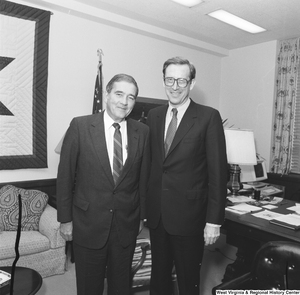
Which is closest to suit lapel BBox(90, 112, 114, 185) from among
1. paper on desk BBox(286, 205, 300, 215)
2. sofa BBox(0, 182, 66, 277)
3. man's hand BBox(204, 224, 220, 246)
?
man's hand BBox(204, 224, 220, 246)

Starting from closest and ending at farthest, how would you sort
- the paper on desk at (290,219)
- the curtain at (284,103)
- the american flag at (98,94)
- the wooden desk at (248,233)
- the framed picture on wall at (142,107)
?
the wooden desk at (248,233), the paper on desk at (290,219), the american flag at (98,94), the framed picture on wall at (142,107), the curtain at (284,103)

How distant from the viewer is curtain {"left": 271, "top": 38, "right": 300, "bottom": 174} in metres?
4.04

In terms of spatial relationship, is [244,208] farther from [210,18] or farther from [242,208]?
[210,18]

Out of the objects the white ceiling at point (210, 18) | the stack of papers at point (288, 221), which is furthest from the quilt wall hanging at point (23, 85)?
the stack of papers at point (288, 221)

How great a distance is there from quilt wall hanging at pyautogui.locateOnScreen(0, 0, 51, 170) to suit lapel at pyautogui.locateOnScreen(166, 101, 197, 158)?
1841 mm

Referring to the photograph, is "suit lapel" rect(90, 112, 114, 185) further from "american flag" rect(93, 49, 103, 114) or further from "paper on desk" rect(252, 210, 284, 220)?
"american flag" rect(93, 49, 103, 114)

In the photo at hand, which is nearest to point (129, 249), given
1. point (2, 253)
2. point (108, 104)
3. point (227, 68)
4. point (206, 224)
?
point (206, 224)

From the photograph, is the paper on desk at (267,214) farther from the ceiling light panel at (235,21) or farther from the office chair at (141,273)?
the ceiling light panel at (235,21)

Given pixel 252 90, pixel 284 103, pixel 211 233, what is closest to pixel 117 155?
pixel 211 233

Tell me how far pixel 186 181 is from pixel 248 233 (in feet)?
2.26

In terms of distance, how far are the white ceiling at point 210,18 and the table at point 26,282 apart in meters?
2.55

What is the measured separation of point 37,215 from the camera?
9.14 ft

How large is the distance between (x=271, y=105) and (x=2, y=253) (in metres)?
3.67

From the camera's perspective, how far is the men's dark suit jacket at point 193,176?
1.68m
